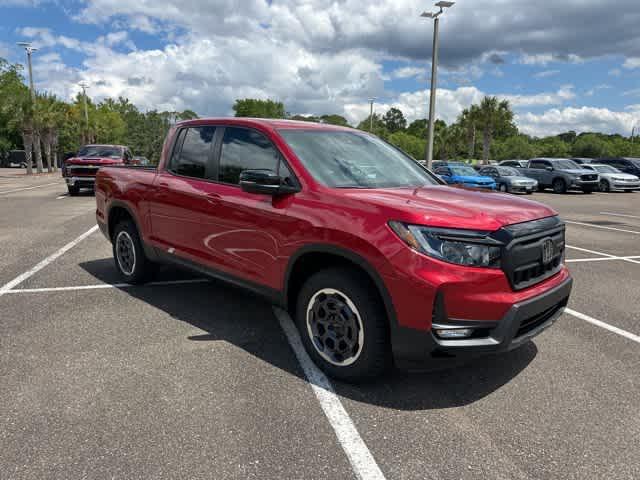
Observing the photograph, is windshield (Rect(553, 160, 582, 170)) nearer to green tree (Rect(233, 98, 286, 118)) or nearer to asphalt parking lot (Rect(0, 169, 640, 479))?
asphalt parking lot (Rect(0, 169, 640, 479))

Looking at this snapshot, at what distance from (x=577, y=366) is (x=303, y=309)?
2141mm

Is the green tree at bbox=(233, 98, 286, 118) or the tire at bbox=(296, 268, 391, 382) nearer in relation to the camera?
the tire at bbox=(296, 268, 391, 382)

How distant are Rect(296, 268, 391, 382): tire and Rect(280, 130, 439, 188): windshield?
0.73m

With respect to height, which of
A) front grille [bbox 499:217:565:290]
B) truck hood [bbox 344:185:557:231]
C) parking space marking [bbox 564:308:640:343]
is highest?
truck hood [bbox 344:185:557:231]

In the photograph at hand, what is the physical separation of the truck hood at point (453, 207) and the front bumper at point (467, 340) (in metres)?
0.55

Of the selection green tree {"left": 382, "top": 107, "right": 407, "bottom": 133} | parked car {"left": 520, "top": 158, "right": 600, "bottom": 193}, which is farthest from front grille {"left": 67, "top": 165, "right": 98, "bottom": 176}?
green tree {"left": 382, "top": 107, "right": 407, "bottom": 133}

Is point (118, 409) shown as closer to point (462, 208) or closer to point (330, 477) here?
point (330, 477)

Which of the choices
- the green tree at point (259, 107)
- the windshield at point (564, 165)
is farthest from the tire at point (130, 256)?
the green tree at point (259, 107)

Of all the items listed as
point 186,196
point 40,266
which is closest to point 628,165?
point 186,196

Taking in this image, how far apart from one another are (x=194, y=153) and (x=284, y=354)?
7.01 feet

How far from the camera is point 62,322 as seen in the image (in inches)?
182

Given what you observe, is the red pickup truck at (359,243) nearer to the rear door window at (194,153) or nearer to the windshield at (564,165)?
the rear door window at (194,153)

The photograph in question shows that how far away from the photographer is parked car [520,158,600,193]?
2395 centimetres

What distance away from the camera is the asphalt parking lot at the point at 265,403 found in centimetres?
261
